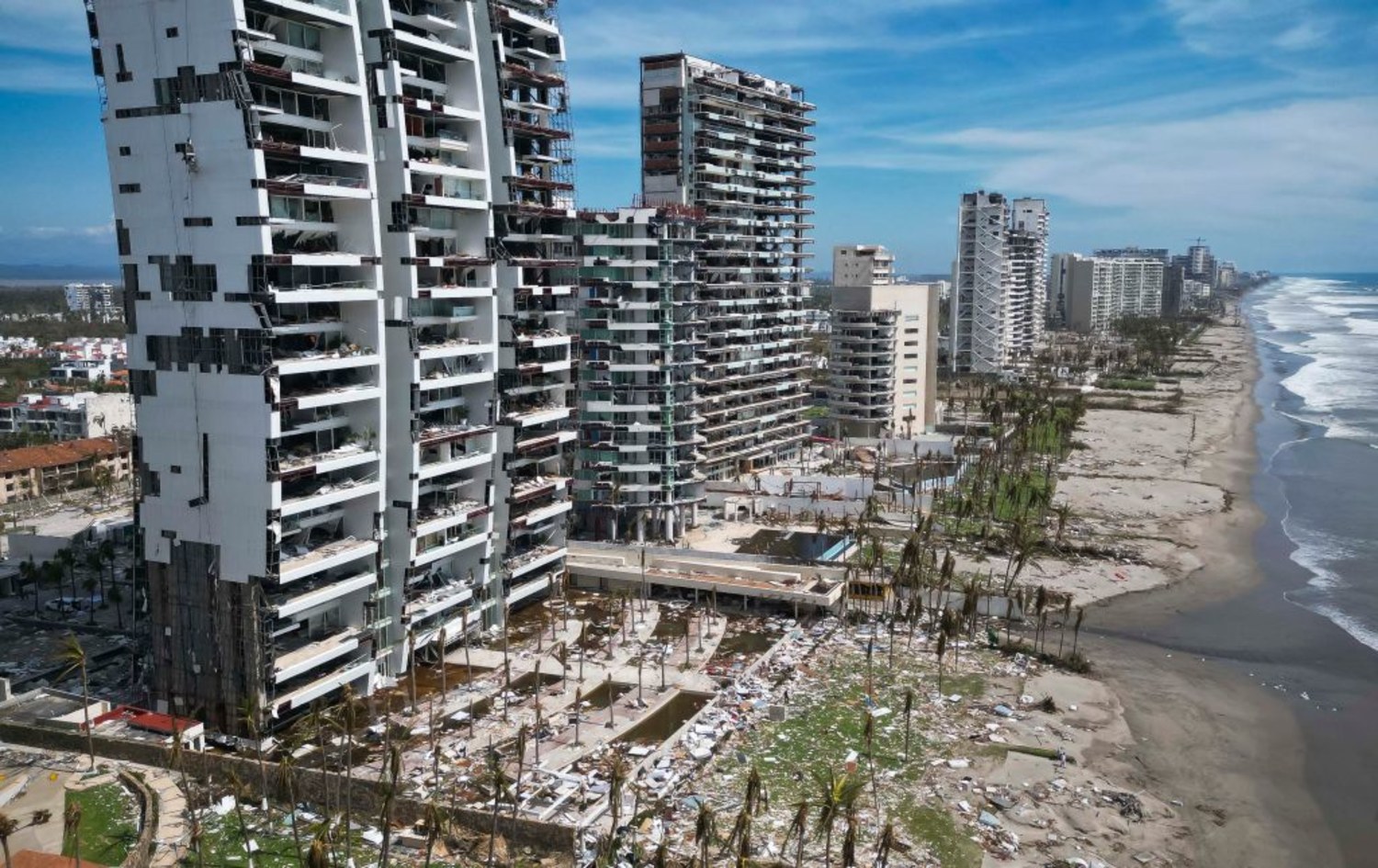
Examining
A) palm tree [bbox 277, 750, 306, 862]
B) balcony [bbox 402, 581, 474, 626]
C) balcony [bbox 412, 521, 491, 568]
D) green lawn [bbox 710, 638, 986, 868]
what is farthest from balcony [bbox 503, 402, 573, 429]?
palm tree [bbox 277, 750, 306, 862]

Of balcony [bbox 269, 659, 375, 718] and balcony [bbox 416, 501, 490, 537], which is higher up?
balcony [bbox 416, 501, 490, 537]

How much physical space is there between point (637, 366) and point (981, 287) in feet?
341

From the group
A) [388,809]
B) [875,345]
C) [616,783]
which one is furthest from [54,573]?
[875,345]

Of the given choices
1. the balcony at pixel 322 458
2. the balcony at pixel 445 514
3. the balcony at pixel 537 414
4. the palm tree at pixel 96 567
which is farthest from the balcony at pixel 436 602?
the palm tree at pixel 96 567

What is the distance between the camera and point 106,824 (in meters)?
32.4

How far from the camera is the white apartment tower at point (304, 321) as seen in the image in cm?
3669

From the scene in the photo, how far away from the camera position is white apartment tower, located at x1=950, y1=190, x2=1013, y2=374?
5935 inches

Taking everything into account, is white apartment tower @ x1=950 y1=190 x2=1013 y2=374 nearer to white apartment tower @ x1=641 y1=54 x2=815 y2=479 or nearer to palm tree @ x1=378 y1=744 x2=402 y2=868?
white apartment tower @ x1=641 y1=54 x2=815 y2=479

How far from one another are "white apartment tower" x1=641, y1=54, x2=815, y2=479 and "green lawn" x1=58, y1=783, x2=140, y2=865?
50.1 m

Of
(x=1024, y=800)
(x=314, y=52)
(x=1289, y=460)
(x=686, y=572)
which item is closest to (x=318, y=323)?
(x=314, y=52)

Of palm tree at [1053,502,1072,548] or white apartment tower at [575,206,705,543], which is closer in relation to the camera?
white apartment tower at [575,206,705,543]

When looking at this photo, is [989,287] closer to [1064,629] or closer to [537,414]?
[1064,629]

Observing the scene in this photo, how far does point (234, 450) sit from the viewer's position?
3750 cm

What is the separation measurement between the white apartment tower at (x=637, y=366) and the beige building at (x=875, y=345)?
38.9m
